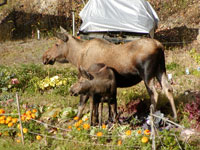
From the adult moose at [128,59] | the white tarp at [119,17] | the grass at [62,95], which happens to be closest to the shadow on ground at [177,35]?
the white tarp at [119,17]

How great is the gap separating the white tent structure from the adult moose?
21.0 feet

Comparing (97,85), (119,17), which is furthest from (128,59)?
(119,17)

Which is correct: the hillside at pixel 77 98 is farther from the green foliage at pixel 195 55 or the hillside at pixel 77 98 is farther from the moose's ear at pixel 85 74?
the moose's ear at pixel 85 74

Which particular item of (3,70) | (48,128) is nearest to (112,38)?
(3,70)

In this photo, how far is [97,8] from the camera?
14.0 meters

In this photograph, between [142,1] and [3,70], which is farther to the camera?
[142,1]

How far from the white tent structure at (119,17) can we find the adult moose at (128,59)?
6416 mm

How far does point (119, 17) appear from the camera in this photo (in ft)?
44.4

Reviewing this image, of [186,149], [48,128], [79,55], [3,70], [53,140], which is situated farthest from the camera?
[3,70]

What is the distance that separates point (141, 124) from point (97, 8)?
8.85 metres

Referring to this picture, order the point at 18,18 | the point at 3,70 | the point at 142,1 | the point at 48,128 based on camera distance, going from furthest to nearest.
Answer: the point at 18,18 < the point at 142,1 < the point at 3,70 < the point at 48,128

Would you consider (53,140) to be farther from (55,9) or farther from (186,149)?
(55,9)

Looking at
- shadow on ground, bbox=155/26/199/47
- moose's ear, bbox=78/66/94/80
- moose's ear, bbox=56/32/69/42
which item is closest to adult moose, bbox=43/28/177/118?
moose's ear, bbox=56/32/69/42

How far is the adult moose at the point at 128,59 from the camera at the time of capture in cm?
587
